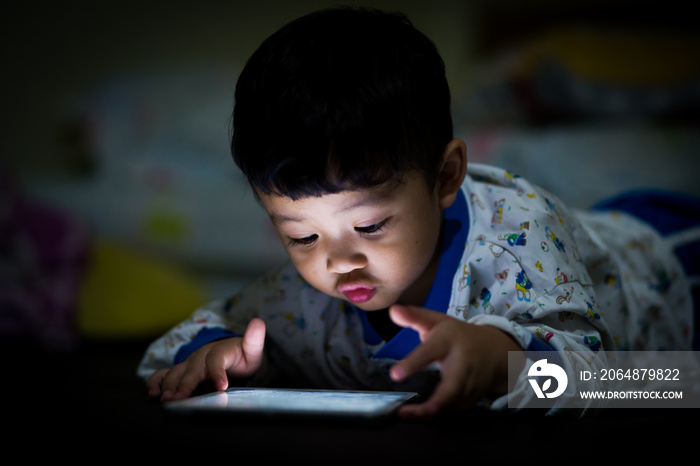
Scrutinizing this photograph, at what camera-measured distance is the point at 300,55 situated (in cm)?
68

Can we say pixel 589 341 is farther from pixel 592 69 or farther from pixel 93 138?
pixel 93 138

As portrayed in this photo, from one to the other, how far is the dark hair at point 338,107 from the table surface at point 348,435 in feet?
0.78

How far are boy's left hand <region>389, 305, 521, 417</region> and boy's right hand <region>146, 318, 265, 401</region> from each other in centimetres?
23

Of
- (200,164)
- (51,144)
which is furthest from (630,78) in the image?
(51,144)

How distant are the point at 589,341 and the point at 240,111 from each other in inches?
17.1

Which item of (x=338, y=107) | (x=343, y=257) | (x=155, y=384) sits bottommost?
(x=155, y=384)

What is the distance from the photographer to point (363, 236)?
2.21ft

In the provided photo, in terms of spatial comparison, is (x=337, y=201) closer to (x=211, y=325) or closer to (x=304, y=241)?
(x=304, y=241)

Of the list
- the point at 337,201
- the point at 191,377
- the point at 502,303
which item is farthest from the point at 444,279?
the point at 191,377

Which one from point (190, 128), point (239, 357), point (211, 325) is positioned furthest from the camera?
point (190, 128)

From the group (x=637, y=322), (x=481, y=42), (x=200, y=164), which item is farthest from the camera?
(x=481, y=42)

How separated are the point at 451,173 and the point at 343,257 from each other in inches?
7.3

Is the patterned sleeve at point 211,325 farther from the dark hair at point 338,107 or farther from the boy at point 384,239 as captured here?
the dark hair at point 338,107

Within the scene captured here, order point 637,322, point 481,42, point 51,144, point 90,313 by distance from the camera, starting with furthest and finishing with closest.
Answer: point 481,42, point 51,144, point 90,313, point 637,322
